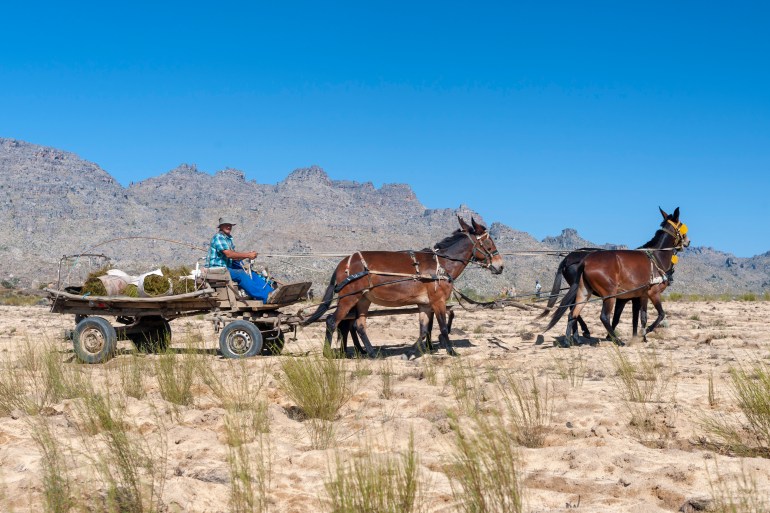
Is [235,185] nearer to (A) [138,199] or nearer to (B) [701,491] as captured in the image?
(A) [138,199]

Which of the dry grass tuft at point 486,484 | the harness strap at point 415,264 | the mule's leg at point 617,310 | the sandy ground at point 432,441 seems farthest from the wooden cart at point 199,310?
the dry grass tuft at point 486,484

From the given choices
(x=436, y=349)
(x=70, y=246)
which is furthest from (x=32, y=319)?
(x=70, y=246)

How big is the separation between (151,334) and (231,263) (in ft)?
7.81

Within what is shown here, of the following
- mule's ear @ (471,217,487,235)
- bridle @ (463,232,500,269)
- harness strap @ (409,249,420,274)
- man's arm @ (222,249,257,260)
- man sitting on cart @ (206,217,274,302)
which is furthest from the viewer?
mule's ear @ (471,217,487,235)

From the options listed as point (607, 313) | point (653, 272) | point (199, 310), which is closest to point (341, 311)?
point (199, 310)

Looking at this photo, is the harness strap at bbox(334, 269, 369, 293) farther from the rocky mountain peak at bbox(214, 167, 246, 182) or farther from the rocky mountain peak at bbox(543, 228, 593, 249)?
the rocky mountain peak at bbox(214, 167, 246, 182)

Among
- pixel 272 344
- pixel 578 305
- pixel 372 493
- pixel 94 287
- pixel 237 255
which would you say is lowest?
pixel 372 493

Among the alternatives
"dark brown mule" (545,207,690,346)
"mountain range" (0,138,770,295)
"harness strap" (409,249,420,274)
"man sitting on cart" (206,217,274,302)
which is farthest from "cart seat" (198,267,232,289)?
"mountain range" (0,138,770,295)

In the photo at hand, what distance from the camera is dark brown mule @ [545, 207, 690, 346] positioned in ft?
41.7

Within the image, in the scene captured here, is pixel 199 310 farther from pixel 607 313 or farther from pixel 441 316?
pixel 607 313

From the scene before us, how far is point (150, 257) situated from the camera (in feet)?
369

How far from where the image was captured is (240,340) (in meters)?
10.8

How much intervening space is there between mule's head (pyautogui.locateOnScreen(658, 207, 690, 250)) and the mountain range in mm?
61756

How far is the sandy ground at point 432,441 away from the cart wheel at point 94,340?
20.9 inches
